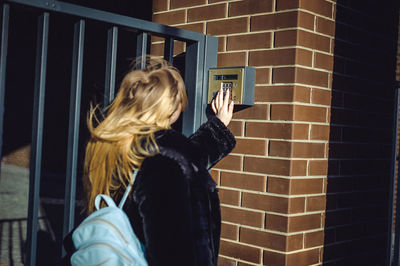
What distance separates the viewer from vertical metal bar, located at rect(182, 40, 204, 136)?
2.61 m

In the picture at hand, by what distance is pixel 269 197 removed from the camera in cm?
256

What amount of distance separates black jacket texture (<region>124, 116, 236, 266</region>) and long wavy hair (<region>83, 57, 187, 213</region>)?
0.17ft

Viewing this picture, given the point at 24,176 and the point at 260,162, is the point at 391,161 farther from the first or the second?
the point at 24,176

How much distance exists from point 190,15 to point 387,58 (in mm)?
1314

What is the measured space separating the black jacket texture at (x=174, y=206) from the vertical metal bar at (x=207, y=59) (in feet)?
2.35

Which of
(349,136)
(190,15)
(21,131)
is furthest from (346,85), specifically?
(21,131)

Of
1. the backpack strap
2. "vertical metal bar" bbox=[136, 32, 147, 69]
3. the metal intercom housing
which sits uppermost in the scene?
"vertical metal bar" bbox=[136, 32, 147, 69]

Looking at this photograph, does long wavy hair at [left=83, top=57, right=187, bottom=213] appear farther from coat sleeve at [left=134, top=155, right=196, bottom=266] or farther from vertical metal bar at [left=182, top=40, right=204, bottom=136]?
vertical metal bar at [left=182, top=40, right=204, bottom=136]

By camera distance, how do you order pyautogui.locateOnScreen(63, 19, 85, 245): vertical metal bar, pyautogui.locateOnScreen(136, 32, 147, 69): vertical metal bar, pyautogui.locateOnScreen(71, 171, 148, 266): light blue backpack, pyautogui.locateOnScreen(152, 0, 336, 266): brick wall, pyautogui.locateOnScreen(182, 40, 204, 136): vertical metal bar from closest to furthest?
pyautogui.locateOnScreen(71, 171, 148, 266): light blue backpack, pyautogui.locateOnScreen(63, 19, 85, 245): vertical metal bar, pyautogui.locateOnScreen(136, 32, 147, 69): vertical metal bar, pyautogui.locateOnScreen(152, 0, 336, 266): brick wall, pyautogui.locateOnScreen(182, 40, 204, 136): vertical metal bar

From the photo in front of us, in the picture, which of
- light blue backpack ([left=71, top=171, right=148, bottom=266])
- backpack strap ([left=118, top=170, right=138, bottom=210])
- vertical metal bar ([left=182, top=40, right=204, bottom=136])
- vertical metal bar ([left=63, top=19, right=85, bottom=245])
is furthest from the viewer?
vertical metal bar ([left=182, top=40, right=204, bottom=136])

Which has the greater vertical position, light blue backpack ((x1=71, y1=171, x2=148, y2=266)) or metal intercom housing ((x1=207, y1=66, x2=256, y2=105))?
metal intercom housing ((x1=207, y1=66, x2=256, y2=105))

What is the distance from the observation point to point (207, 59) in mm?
2684

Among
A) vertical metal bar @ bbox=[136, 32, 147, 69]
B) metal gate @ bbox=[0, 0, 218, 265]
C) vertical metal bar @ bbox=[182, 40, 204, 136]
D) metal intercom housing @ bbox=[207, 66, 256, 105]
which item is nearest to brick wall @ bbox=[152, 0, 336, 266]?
metal intercom housing @ bbox=[207, 66, 256, 105]

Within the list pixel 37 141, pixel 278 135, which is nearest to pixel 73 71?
pixel 37 141
